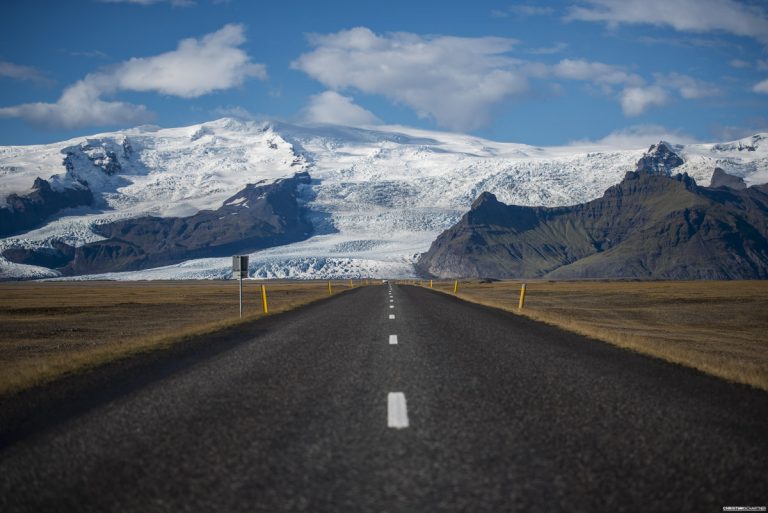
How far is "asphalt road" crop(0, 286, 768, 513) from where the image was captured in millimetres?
5730

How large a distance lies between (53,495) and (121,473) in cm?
65

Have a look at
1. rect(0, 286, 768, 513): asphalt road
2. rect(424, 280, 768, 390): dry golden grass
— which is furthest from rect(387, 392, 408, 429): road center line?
rect(424, 280, 768, 390): dry golden grass

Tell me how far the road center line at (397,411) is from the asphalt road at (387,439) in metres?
0.03

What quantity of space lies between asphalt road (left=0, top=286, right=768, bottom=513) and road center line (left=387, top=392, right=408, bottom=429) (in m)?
0.03

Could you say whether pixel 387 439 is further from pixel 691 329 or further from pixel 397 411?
pixel 691 329

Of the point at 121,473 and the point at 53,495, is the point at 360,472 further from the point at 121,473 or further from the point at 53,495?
the point at 53,495

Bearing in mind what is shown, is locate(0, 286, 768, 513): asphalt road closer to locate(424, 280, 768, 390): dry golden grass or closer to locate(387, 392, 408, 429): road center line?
locate(387, 392, 408, 429): road center line

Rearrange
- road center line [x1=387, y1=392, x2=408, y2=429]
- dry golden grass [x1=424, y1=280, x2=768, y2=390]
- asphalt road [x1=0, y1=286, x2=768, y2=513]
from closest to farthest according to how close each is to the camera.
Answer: asphalt road [x1=0, y1=286, x2=768, y2=513] → road center line [x1=387, y1=392, x2=408, y2=429] → dry golden grass [x1=424, y1=280, x2=768, y2=390]

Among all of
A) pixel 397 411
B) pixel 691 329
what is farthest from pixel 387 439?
pixel 691 329

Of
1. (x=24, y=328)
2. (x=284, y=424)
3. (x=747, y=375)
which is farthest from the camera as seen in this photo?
(x=24, y=328)

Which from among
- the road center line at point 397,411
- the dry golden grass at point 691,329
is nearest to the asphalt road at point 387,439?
the road center line at point 397,411

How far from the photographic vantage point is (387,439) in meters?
7.40

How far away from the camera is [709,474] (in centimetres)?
630

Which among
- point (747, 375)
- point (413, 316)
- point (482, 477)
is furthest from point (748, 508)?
point (413, 316)
